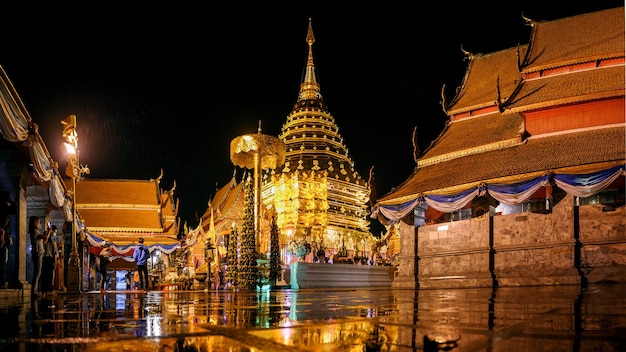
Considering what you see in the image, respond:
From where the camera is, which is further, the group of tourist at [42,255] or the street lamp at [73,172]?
the street lamp at [73,172]

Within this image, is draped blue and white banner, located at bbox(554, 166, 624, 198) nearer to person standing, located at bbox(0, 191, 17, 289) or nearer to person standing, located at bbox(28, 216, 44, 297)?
person standing, located at bbox(28, 216, 44, 297)

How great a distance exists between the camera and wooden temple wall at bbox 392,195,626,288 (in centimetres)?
1396

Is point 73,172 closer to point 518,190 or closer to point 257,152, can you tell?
point 257,152

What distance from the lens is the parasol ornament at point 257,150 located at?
66.7 feet

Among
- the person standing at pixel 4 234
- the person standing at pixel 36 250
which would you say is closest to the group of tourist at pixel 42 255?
the person standing at pixel 36 250

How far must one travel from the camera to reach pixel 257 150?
20.2 meters

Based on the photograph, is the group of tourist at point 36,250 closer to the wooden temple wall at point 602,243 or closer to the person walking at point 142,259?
the person walking at point 142,259

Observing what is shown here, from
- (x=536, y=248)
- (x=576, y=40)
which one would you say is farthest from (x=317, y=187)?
(x=536, y=248)

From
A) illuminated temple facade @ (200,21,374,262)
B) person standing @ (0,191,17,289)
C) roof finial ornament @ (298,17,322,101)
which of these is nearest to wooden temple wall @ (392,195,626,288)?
person standing @ (0,191,17,289)

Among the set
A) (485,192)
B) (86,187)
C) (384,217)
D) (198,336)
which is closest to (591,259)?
(485,192)

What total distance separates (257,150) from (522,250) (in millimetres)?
10003

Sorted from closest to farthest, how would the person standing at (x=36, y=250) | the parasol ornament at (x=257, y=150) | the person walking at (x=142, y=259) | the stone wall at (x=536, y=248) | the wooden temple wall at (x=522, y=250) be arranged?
1. the person standing at (x=36, y=250)
2. the wooden temple wall at (x=522, y=250)
3. the stone wall at (x=536, y=248)
4. the person walking at (x=142, y=259)
5. the parasol ornament at (x=257, y=150)

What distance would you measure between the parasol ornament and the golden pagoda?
82.8 feet

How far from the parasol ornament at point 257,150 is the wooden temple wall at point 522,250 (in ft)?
20.9
